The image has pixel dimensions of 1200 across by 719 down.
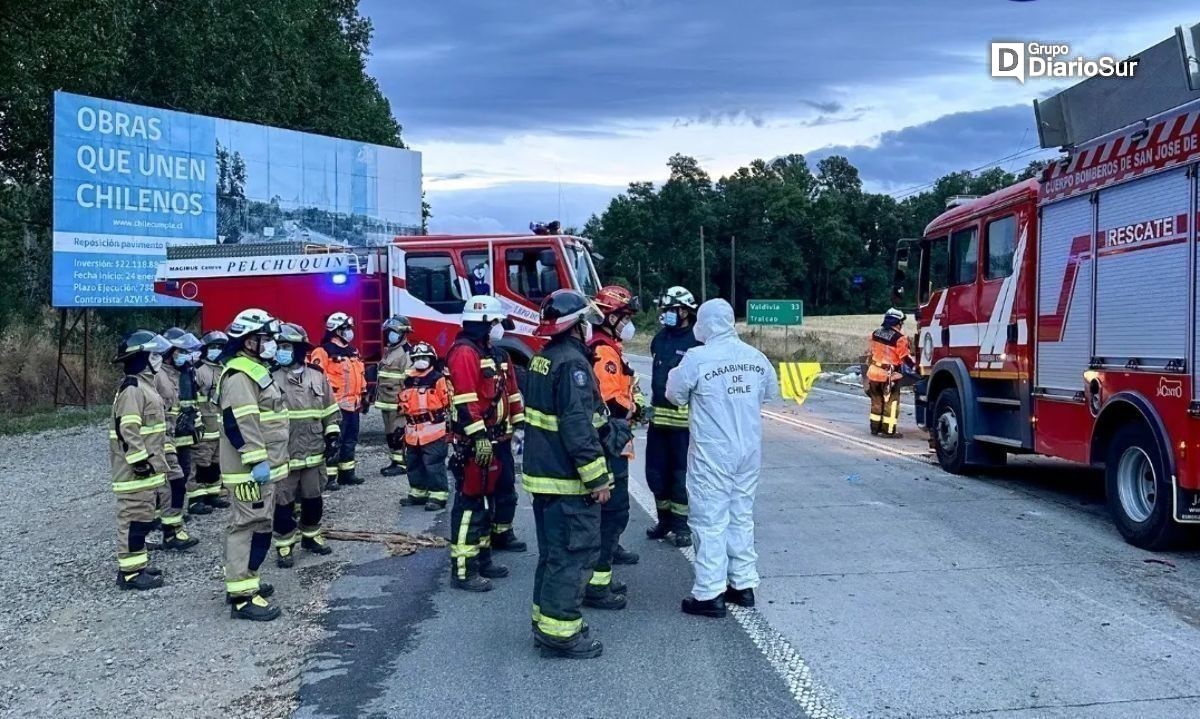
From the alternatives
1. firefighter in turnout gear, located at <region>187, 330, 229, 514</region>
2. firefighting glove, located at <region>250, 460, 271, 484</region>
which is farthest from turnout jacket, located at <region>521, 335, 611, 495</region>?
firefighter in turnout gear, located at <region>187, 330, 229, 514</region>

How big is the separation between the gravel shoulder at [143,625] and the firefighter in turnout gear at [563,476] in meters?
1.34

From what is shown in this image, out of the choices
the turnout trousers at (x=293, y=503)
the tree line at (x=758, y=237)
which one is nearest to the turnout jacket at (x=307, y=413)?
the turnout trousers at (x=293, y=503)

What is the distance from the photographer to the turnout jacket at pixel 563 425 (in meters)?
4.96

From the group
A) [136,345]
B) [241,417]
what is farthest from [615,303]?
[136,345]

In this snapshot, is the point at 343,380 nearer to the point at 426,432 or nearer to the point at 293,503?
the point at 426,432

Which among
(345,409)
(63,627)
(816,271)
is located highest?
(816,271)

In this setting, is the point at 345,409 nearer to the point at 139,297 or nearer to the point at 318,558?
the point at 318,558

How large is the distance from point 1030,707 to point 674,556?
3.10 m

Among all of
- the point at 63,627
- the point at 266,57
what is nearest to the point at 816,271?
the point at 266,57

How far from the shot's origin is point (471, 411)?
6.26 m

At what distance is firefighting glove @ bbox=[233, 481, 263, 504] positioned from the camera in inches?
231

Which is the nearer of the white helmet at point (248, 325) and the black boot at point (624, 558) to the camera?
the white helmet at point (248, 325)

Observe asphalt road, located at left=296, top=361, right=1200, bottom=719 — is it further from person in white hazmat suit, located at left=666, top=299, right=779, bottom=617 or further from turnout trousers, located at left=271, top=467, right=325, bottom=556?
turnout trousers, located at left=271, top=467, right=325, bottom=556

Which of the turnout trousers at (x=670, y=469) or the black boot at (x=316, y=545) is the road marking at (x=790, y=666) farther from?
the black boot at (x=316, y=545)
